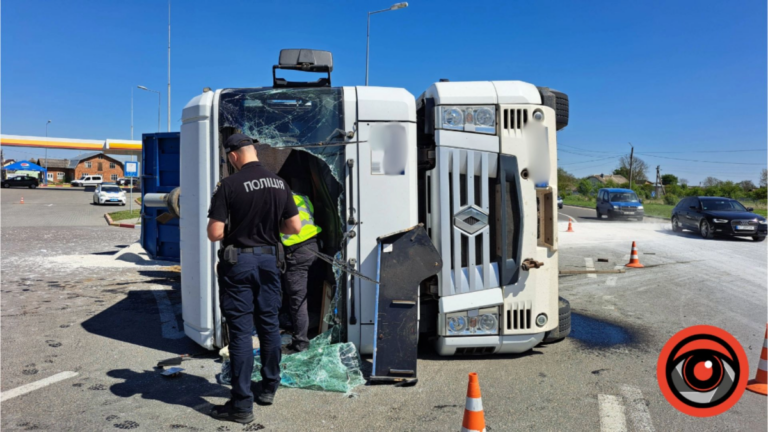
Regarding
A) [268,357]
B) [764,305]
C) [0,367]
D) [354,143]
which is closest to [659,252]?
[764,305]

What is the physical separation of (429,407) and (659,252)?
11787 mm

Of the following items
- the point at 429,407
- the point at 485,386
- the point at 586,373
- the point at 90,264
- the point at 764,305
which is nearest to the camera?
the point at 429,407

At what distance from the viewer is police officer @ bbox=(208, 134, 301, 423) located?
11.9 ft

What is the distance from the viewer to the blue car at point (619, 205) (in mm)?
24500

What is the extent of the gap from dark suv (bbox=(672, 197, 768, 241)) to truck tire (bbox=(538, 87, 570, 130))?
47.4 feet

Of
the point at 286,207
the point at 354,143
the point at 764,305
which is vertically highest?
the point at 354,143

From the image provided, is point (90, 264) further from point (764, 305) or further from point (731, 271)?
point (731, 271)

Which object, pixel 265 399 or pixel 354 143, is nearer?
pixel 265 399

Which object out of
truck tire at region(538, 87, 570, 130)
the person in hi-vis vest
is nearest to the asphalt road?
the person in hi-vis vest

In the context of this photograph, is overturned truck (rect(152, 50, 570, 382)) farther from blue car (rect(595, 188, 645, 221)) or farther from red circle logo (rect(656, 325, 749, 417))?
blue car (rect(595, 188, 645, 221))

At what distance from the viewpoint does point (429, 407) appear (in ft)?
12.4

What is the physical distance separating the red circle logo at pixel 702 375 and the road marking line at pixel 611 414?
1.39 ft

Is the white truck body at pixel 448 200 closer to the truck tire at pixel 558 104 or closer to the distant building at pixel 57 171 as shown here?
the truck tire at pixel 558 104

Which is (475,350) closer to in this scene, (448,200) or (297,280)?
(448,200)
